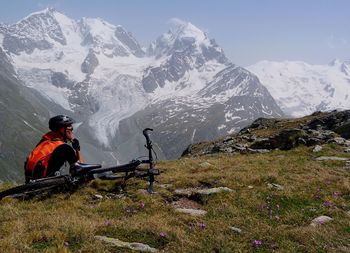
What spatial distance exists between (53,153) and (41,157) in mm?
467

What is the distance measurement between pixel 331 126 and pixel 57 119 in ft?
103

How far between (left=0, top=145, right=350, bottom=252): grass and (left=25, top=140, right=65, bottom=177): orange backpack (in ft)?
3.76

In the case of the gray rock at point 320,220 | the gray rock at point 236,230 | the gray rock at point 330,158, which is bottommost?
the gray rock at point 330,158

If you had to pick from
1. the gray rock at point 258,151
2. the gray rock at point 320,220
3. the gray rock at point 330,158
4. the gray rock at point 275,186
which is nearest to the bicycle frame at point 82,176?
the gray rock at point 275,186

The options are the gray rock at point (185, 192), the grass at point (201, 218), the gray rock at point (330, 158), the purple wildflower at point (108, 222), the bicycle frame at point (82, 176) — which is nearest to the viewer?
the grass at point (201, 218)

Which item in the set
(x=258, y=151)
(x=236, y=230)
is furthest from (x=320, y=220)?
(x=258, y=151)

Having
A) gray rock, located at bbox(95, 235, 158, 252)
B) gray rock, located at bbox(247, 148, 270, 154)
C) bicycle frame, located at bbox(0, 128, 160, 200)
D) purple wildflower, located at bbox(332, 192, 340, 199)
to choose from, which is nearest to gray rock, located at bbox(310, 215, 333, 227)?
purple wildflower, located at bbox(332, 192, 340, 199)

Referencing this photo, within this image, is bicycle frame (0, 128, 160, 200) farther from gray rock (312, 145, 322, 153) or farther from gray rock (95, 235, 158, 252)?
Answer: gray rock (312, 145, 322, 153)

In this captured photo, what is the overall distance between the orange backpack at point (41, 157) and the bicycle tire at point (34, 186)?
50 centimetres

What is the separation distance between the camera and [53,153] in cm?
1552

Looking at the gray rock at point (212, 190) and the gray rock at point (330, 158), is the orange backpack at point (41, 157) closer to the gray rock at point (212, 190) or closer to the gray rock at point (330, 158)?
the gray rock at point (212, 190)

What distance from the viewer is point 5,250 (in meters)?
9.09

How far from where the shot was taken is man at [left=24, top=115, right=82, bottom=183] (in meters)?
15.1

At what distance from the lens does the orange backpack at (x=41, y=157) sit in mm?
15109
